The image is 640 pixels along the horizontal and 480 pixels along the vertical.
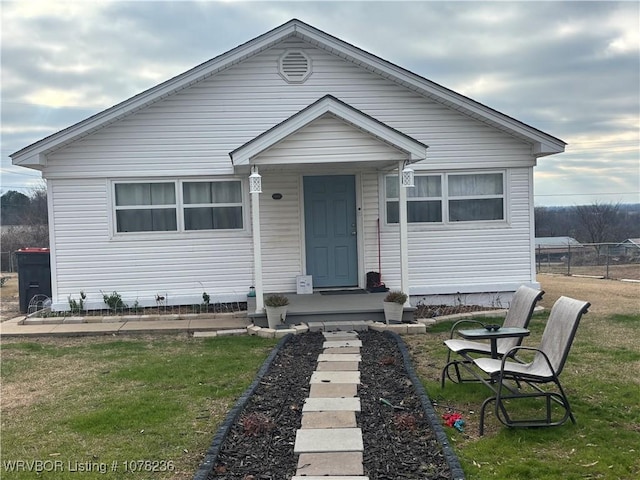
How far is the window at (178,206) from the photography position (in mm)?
10742

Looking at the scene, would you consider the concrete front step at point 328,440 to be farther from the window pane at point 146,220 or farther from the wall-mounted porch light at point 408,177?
the window pane at point 146,220

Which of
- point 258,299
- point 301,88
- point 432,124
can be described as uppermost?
point 301,88

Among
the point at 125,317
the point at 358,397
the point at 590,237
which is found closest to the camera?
the point at 358,397

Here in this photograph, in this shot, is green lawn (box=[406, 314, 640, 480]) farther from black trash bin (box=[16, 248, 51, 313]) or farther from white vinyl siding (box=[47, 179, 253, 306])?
black trash bin (box=[16, 248, 51, 313])

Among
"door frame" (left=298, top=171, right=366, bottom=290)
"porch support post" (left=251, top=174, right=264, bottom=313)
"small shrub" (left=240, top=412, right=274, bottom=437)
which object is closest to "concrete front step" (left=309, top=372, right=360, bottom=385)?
"small shrub" (left=240, top=412, right=274, bottom=437)

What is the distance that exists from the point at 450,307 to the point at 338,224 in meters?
2.73

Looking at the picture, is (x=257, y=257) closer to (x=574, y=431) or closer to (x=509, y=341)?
(x=509, y=341)

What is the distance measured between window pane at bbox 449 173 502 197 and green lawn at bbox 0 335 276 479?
5.26m

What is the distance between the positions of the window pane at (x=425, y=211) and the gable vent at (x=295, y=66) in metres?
3.33

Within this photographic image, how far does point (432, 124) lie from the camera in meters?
11.1

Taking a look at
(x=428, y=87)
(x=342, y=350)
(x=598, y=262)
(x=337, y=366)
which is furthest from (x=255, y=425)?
(x=598, y=262)

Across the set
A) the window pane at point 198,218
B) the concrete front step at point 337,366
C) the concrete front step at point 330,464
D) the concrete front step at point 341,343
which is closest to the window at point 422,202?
the window pane at point 198,218

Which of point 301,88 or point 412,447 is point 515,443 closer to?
point 412,447

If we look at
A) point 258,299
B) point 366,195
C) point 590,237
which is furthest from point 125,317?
point 590,237
